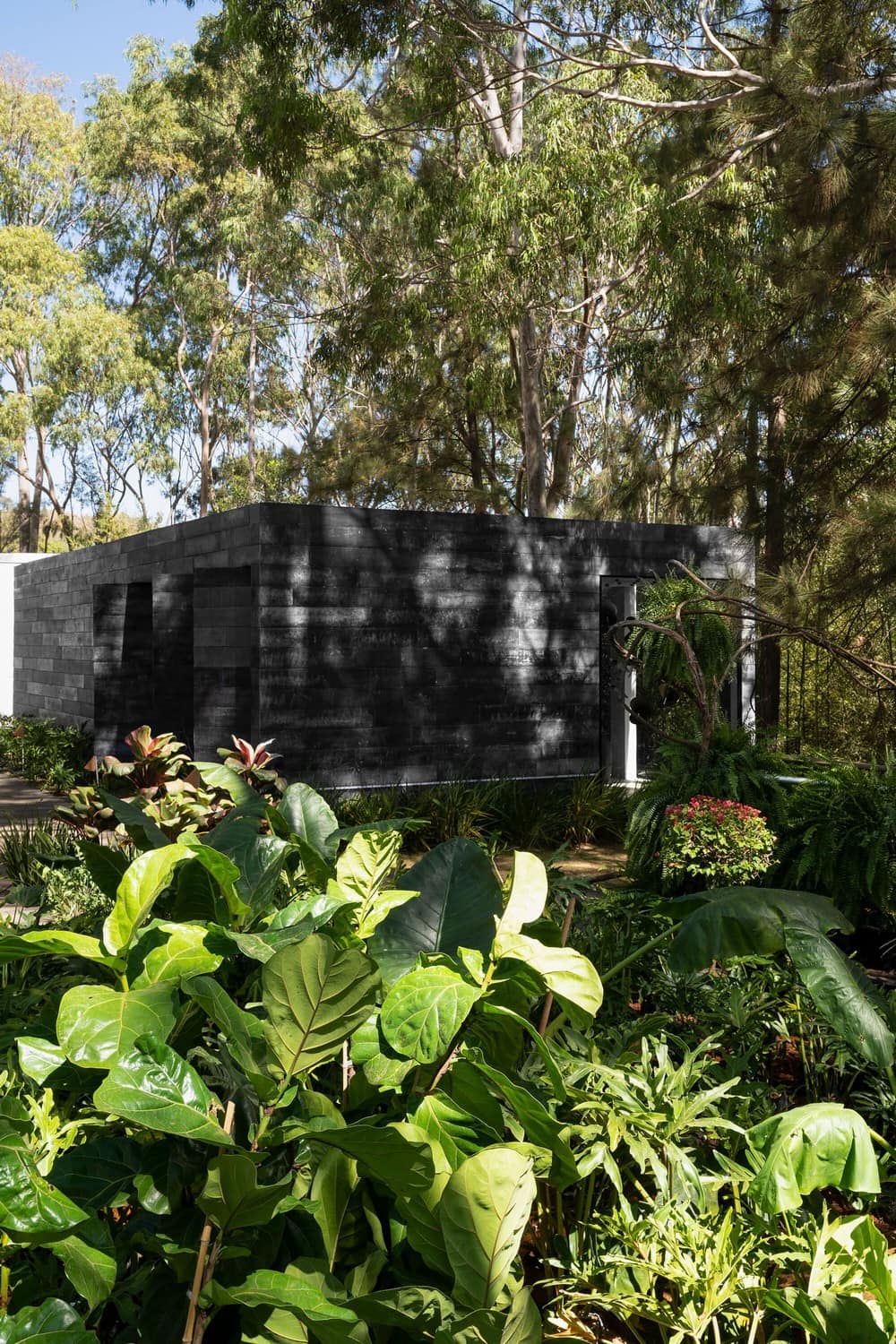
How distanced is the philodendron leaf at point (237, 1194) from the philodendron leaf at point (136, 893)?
0.35 meters

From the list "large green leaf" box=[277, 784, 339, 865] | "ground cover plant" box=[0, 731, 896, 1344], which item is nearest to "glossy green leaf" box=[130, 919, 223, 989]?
"ground cover plant" box=[0, 731, 896, 1344]

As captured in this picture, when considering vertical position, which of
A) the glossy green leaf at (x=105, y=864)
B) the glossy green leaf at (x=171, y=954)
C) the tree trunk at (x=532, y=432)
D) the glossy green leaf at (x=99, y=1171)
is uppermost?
the tree trunk at (x=532, y=432)

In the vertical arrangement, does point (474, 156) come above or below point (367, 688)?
above

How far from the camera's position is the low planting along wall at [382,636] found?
8.34m

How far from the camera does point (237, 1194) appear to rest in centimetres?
111

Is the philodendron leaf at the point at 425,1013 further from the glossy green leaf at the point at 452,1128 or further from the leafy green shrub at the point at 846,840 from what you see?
the leafy green shrub at the point at 846,840

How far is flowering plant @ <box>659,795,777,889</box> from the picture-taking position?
4.60m

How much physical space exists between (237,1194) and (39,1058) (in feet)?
0.95

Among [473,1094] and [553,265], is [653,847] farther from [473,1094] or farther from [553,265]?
[553,265]

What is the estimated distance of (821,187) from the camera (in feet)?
26.8

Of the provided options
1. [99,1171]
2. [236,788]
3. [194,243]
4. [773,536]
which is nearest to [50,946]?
[99,1171]

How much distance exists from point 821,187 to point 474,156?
30.1 feet

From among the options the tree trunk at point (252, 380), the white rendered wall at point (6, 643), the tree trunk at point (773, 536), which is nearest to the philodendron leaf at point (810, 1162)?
the tree trunk at point (773, 536)

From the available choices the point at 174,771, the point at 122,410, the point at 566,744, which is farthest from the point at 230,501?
the point at 174,771
